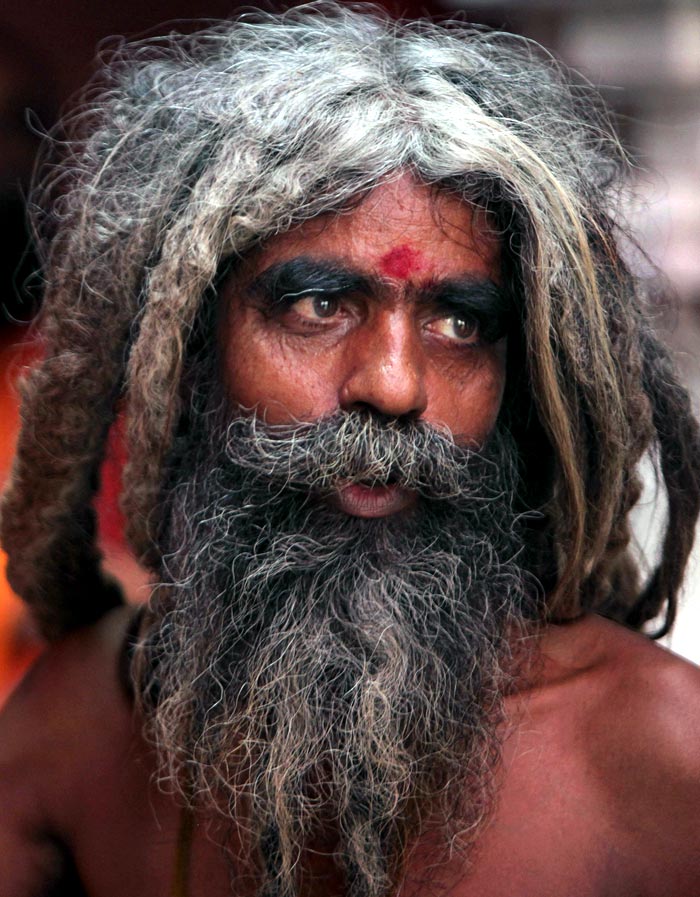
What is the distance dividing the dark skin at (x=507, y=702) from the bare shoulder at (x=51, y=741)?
1 cm

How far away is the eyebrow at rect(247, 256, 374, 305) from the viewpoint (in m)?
1.79

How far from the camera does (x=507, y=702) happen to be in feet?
6.32

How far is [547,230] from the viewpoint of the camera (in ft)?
6.03

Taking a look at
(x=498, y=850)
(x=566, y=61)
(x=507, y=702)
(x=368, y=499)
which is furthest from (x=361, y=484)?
(x=566, y=61)

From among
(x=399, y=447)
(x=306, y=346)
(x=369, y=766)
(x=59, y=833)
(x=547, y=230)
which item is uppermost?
(x=547, y=230)

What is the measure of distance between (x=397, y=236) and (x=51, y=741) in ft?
3.32

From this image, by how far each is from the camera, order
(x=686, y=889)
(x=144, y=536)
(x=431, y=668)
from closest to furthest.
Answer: (x=686, y=889)
(x=431, y=668)
(x=144, y=536)

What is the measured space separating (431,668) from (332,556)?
0.23 metres

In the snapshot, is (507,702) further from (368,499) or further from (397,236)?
(397,236)

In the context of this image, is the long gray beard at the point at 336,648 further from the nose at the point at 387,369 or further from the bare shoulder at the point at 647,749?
the bare shoulder at the point at 647,749

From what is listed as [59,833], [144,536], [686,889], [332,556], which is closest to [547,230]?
[332,556]

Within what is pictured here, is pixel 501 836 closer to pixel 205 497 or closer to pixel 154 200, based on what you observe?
pixel 205 497

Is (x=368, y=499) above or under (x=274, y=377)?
under

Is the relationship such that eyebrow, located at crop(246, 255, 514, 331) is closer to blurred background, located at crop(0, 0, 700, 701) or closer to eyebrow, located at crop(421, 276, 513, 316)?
eyebrow, located at crop(421, 276, 513, 316)
